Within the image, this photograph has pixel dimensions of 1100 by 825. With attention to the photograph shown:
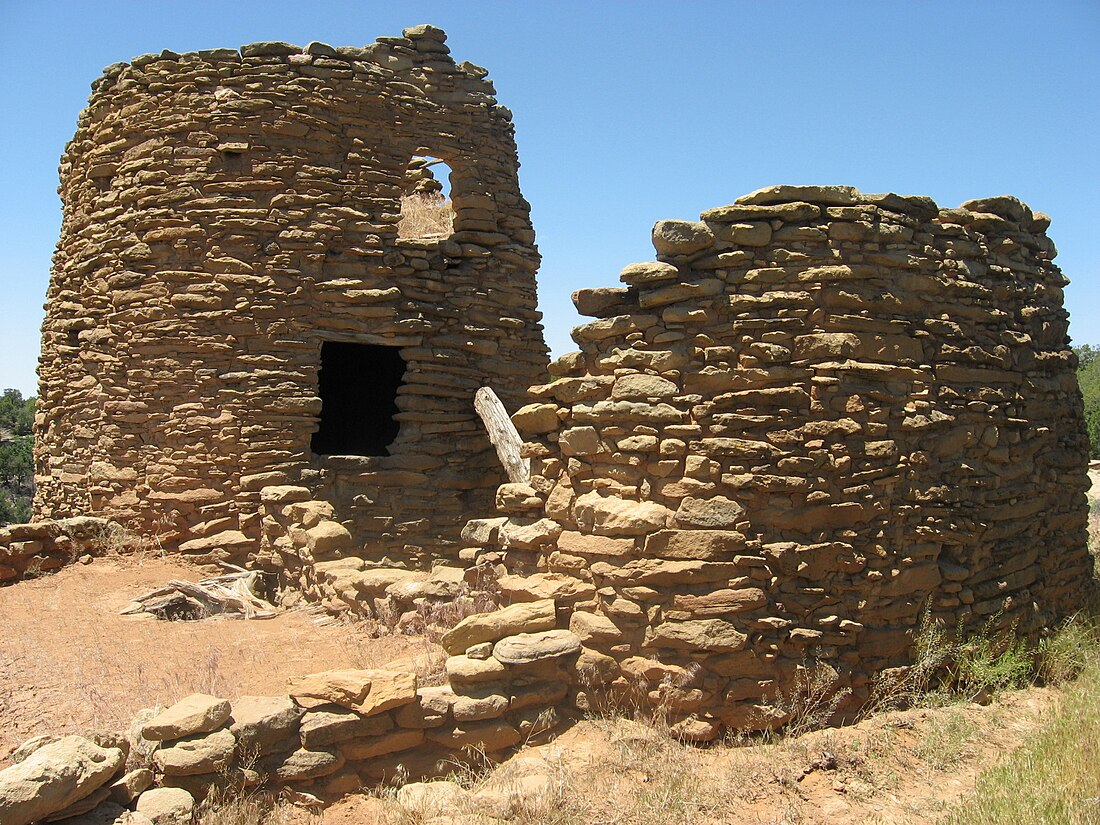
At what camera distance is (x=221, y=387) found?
925cm

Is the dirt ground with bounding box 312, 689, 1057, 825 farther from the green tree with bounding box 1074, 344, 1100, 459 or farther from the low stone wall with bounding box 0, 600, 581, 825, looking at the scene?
the green tree with bounding box 1074, 344, 1100, 459

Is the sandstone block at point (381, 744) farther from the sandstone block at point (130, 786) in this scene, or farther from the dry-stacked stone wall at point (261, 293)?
the dry-stacked stone wall at point (261, 293)

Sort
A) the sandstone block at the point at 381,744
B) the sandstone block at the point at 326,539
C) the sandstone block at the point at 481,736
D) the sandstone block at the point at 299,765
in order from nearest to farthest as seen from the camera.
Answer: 1. the sandstone block at the point at 299,765
2. the sandstone block at the point at 381,744
3. the sandstone block at the point at 481,736
4. the sandstone block at the point at 326,539

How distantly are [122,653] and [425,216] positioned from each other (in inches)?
353

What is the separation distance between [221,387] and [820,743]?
22.8 feet

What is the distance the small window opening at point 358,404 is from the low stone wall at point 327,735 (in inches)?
286

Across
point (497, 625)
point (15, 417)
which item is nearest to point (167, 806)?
point (497, 625)

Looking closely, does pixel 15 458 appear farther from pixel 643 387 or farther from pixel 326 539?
pixel 643 387

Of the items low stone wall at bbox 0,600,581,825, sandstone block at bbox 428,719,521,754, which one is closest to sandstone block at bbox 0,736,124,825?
low stone wall at bbox 0,600,581,825

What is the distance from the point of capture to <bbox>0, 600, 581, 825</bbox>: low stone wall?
12.9 feet

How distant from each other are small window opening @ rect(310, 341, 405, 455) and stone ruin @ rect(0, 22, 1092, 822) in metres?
2.97

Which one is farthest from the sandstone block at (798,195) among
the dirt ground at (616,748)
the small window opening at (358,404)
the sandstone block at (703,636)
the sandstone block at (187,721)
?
the small window opening at (358,404)

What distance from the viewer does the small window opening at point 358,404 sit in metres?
12.5

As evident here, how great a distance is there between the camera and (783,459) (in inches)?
214
